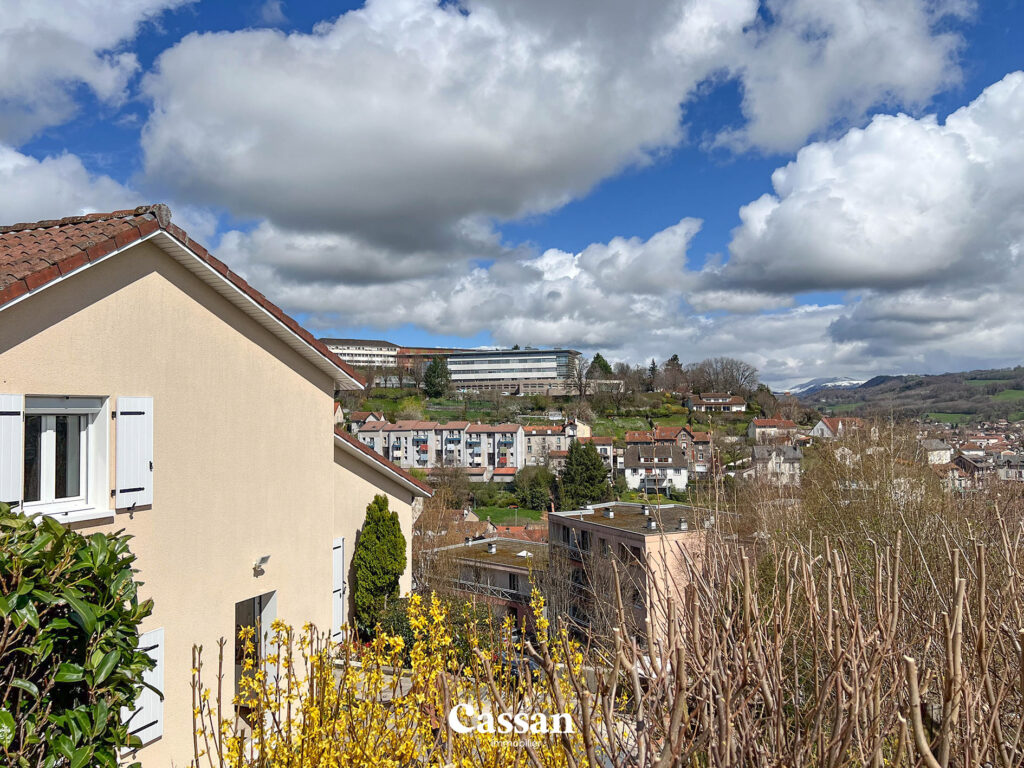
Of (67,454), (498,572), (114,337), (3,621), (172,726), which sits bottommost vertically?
(498,572)

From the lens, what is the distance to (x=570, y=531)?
1228 inches

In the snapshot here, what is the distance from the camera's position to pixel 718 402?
95938 millimetres

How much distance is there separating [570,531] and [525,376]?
90615 millimetres

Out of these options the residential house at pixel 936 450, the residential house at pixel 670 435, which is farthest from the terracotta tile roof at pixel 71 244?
the residential house at pixel 670 435

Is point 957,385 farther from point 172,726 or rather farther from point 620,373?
point 172,726

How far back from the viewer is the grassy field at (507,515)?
57569 millimetres

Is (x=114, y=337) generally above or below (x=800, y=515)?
above

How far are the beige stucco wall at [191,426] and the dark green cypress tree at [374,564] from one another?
3298mm

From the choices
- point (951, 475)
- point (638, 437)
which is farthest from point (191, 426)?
point (638, 437)

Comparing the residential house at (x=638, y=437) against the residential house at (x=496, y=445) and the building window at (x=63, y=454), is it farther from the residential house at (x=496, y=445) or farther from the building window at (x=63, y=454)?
the building window at (x=63, y=454)

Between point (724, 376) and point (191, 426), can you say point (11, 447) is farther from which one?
point (724, 376)

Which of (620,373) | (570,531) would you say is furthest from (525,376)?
(570,531)

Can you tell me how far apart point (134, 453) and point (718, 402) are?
312 ft

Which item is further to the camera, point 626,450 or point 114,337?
point 626,450
